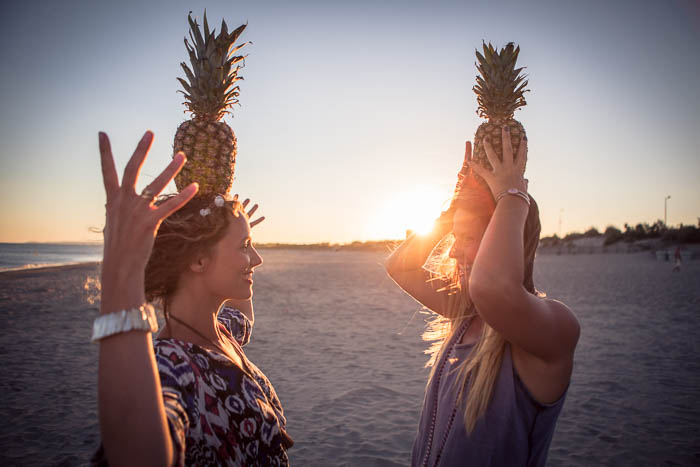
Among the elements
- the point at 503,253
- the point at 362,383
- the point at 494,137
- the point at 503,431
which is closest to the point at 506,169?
the point at 494,137

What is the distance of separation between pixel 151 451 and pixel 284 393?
6.49 meters

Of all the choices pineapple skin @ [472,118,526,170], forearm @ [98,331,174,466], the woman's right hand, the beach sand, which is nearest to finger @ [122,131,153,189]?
the woman's right hand

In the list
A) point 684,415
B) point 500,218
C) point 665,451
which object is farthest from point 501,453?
point 684,415

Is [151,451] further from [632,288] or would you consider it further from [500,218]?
[632,288]

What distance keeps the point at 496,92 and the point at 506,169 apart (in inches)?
26.1

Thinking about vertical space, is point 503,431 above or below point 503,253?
below

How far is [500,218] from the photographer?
6.03 ft

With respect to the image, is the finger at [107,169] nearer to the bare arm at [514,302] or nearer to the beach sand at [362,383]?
the bare arm at [514,302]

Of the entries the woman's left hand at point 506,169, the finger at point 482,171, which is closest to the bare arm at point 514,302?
the woman's left hand at point 506,169

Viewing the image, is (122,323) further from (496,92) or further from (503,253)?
(496,92)

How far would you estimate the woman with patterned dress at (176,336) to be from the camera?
117 centimetres

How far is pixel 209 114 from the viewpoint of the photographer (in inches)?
97.3

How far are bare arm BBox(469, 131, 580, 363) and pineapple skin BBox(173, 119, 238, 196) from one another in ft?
4.95

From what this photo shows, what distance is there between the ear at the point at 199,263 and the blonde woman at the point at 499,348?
4.46ft
